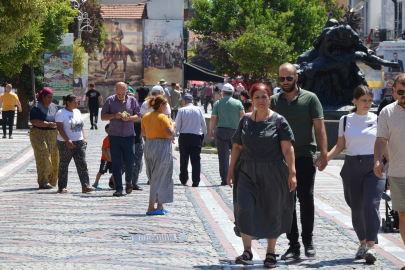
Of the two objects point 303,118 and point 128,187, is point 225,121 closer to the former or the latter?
point 128,187

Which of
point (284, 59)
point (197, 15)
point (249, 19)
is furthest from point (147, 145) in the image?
point (197, 15)

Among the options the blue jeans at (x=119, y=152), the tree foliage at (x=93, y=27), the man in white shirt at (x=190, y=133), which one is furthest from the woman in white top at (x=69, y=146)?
the tree foliage at (x=93, y=27)

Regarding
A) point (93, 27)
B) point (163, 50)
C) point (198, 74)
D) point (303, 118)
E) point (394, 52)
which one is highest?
point (93, 27)

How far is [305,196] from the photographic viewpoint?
680cm

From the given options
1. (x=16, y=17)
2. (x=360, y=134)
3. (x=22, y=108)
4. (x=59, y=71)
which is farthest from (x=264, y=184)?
(x=59, y=71)

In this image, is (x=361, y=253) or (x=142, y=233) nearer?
(x=361, y=253)

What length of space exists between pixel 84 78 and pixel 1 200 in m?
32.9

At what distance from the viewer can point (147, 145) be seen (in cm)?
959

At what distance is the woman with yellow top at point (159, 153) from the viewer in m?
9.34

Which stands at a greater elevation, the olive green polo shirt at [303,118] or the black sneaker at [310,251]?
the olive green polo shirt at [303,118]

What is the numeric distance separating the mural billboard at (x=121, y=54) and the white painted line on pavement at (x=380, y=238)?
53.8 meters

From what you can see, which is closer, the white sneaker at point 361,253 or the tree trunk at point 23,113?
the white sneaker at point 361,253

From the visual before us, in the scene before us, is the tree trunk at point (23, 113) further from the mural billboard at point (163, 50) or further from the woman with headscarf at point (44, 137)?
the mural billboard at point (163, 50)

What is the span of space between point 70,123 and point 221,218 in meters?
3.72
